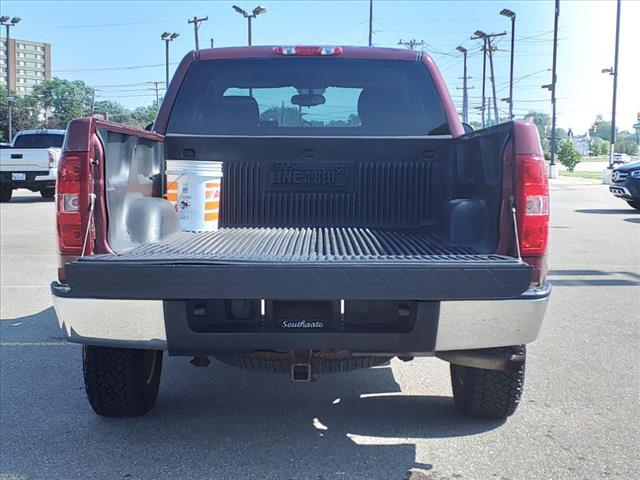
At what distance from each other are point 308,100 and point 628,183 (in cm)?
1444

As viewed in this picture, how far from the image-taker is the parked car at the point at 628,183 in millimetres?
17312

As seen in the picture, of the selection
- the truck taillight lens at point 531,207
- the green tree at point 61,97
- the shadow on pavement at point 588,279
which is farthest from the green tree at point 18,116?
the truck taillight lens at point 531,207

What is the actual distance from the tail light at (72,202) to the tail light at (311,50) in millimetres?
1937

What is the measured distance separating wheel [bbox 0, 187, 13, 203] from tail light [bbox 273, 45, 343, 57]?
18.3m

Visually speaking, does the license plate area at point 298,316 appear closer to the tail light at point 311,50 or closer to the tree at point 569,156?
the tail light at point 311,50

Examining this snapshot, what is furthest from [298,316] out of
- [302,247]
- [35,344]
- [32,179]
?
[32,179]

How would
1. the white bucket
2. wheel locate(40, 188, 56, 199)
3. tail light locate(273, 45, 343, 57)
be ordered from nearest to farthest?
the white bucket
tail light locate(273, 45, 343, 57)
wheel locate(40, 188, 56, 199)

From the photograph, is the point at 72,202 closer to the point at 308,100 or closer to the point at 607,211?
the point at 308,100

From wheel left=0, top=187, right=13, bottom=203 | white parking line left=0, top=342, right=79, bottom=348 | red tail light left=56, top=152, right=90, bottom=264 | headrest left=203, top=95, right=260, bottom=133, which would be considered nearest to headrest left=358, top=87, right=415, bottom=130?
headrest left=203, top=95, right=260, bottom=133

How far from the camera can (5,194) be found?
21.3m

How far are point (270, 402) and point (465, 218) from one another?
1693mm

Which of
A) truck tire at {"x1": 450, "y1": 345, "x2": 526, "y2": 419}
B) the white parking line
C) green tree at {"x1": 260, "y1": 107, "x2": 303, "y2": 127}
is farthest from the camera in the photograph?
the white parking line

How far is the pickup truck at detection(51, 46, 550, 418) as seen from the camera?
3000 millimetres

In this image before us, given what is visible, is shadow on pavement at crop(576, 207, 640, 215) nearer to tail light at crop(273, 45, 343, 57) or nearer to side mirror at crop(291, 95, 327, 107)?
side mirror at crop(291, 95, 327, 107)
